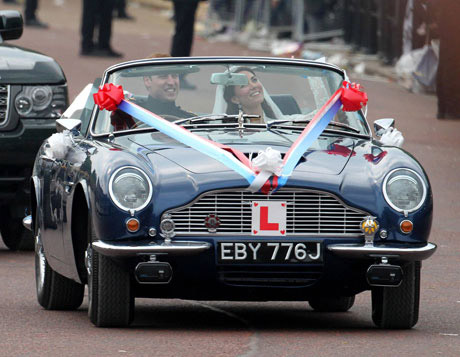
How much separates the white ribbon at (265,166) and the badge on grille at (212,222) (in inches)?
8.2

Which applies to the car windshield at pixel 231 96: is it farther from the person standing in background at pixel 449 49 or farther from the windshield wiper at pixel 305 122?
the person standing in background at pixel 449 49

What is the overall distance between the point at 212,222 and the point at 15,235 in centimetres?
464

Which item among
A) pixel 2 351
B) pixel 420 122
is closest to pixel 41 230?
pixel 2 351

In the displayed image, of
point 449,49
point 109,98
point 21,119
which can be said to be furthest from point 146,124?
point 449,49

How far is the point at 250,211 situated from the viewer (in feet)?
23.6

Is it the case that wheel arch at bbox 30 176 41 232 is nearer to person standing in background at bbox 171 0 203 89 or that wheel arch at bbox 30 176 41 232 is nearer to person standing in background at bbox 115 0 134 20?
person standing in background at bbox 171 0 203 89

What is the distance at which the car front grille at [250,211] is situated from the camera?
23.6 feet

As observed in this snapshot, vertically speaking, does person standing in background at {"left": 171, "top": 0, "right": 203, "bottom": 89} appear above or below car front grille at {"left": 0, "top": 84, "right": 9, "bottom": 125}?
above

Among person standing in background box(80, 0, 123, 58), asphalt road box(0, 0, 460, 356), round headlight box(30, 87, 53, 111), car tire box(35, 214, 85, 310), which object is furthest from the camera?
person standing in background box(80, 0, 123, 58)

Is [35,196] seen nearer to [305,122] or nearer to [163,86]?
[163,86]

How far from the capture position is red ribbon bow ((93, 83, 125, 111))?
326 inches

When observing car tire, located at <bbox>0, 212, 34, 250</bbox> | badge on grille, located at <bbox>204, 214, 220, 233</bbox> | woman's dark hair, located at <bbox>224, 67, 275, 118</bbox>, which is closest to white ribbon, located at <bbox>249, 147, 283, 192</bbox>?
badge on grille, located at <bbox>204, 214, 220, 233</bbox>

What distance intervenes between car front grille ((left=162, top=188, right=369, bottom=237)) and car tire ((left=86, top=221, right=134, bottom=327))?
357 mm

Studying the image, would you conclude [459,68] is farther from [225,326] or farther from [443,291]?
[225,326]
